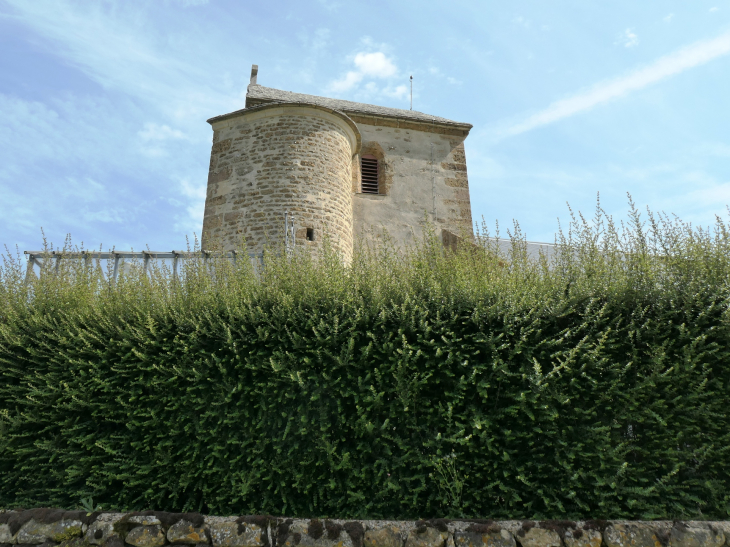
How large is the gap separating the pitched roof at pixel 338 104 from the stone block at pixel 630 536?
40.4ft

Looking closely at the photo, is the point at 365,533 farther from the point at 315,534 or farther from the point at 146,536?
the point at 146,536

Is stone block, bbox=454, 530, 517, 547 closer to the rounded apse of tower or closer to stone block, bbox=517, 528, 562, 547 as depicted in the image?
stone block, bbox=517, 528, 562, 547

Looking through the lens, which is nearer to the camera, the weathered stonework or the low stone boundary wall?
the low stone boundary wall

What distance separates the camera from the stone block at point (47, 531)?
12.8 ft

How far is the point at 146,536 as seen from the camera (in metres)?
3.80

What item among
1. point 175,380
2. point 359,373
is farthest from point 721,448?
point 175,380

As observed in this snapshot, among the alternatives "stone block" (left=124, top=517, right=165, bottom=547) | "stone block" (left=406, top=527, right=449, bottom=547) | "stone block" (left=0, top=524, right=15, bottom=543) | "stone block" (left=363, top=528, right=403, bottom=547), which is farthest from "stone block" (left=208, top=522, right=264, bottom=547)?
"stone block" (left=0, top=524, right=15, bottom=543)

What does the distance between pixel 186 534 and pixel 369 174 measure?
11.7 m

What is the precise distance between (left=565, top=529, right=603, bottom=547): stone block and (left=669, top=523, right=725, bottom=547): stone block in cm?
51

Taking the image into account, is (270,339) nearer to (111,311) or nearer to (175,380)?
(175,380)

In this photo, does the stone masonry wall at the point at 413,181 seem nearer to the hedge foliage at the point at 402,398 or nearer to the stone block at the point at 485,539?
the hedge foliage at the point at 402,398

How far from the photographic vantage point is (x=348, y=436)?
429cm

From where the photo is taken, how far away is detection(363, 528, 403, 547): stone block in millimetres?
3615

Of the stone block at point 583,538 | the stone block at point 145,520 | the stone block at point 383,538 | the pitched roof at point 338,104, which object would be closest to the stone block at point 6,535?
the stone block at point 145,520
